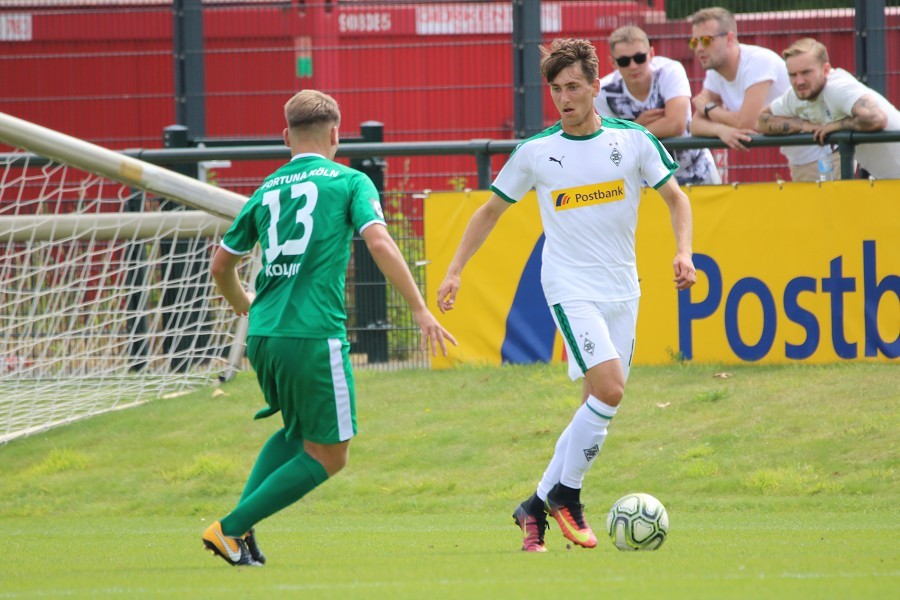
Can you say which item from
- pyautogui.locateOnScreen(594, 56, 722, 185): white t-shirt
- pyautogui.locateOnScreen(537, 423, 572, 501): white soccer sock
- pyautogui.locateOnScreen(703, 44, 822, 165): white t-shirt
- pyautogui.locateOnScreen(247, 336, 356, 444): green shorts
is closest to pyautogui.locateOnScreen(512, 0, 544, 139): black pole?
pyautogui.locateOnScreen(594, 56, 722, 185): white t-shirt

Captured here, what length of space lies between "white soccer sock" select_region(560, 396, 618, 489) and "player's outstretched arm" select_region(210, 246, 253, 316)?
5.59 ft

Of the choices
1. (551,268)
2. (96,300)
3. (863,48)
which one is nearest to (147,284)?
(96,300)

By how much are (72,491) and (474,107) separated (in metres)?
5.98

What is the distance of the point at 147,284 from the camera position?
10625mm

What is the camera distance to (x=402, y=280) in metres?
5.45

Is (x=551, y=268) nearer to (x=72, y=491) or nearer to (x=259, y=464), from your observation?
(x=259, y=464)

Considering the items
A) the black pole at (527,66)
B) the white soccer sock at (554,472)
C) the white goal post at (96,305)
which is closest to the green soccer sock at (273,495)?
the white soccer sock at (554,472)

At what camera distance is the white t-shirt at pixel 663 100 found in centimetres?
1050

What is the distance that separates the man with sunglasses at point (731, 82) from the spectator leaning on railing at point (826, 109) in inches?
9.8

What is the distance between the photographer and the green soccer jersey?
557 cm

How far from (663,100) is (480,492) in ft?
12.4

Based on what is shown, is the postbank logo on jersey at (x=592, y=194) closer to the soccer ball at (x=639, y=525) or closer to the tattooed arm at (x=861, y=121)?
the soccer ball at (x=639, y=525)

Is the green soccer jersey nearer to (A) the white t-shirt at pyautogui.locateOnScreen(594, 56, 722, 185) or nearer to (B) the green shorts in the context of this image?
(B) the green shorts

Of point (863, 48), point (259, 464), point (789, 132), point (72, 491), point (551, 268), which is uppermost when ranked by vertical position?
point (863, 48)
